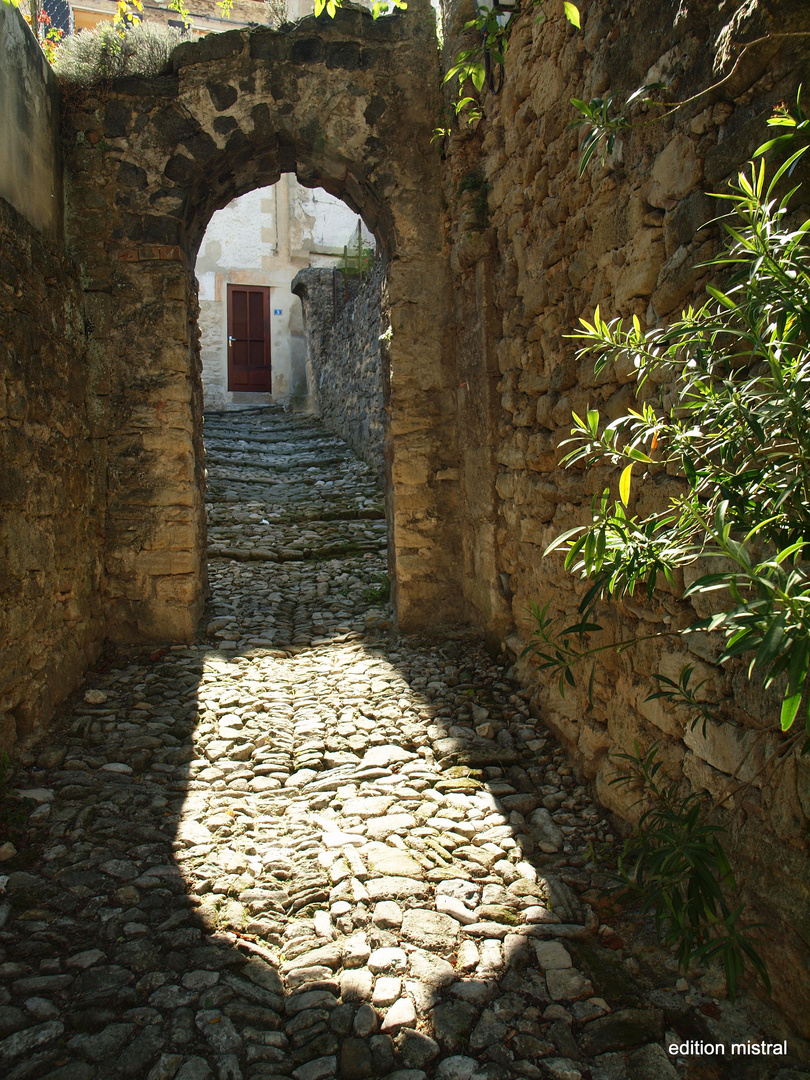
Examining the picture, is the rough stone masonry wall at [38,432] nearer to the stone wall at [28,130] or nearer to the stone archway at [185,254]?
the stone wall at [28,130]

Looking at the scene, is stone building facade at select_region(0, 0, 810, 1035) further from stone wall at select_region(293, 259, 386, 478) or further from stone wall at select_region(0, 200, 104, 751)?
stone wall at select_region(293, 259, 386, 478)

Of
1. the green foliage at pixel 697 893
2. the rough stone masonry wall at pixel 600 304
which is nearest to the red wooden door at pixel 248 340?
the rough stone masonry wall at pixel 600 304

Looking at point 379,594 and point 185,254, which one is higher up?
point 185,254

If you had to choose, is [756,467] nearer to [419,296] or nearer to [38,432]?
[38,432]

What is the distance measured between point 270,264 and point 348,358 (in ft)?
22.1

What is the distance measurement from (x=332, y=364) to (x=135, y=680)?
806 cm

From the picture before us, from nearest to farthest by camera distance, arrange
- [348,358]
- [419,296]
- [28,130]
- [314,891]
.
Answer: [314,891] → [28,130] → [419,296] → [348,358]

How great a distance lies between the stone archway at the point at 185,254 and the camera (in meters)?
4.13

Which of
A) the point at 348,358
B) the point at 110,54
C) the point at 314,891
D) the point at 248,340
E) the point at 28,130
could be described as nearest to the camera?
the point at 314,891

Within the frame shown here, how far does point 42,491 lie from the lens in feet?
10.9

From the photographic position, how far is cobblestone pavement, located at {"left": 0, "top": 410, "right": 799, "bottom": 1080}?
156 centimetres

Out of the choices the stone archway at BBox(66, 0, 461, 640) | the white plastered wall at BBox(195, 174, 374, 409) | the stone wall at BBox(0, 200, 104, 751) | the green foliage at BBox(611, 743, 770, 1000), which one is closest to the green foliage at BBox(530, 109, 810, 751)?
the green foliage at BBox(611, 743, 770, 1000)

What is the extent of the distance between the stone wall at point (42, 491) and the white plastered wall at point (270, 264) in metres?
10.9

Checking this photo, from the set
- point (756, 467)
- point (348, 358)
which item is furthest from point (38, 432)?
point (348, 358)
